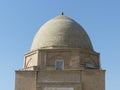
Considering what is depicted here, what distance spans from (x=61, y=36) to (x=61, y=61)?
1.99 metres

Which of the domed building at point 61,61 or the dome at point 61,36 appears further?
the dome at point 61,36

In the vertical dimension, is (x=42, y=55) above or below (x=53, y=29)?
below

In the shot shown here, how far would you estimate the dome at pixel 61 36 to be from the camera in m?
22.6

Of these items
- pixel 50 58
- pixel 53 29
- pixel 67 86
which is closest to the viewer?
pixel 67 86

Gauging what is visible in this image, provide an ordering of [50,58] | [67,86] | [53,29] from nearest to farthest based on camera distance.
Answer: [67,86] → [50,58] → [53,29]

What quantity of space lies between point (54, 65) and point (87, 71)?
2361 mm

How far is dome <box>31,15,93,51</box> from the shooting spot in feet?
74.2

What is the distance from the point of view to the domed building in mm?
20719

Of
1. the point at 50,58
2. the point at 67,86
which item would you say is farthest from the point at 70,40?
the point at 67,86

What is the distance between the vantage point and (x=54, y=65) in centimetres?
2177

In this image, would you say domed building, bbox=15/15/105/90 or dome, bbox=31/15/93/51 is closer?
domed building, bbox=15/15/105/90

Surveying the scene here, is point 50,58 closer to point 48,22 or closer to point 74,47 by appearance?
point 74,47

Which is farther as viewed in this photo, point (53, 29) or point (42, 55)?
point (53, 29)

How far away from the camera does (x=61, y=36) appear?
22844mm
